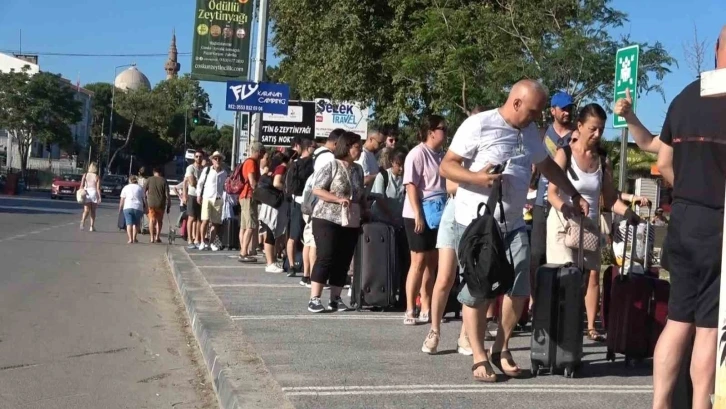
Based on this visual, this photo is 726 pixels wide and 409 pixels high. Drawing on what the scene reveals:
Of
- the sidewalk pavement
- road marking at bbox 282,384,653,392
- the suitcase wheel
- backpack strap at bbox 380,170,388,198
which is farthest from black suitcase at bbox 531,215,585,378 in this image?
backpack strap at bbox 380,170,388,198

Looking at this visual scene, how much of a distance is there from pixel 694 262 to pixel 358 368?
110 inches

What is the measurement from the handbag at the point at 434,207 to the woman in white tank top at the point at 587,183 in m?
1.09

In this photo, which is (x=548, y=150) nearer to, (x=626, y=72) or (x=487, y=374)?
(x=487, y=374)

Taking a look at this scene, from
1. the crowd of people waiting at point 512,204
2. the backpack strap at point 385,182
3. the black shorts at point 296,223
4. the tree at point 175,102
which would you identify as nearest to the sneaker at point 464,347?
the crowd of people waiting at point 512,204

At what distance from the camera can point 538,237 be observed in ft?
27.3

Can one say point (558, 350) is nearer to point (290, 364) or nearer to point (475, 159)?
point (475, 159)

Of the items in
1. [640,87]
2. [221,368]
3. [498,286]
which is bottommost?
[221,368]

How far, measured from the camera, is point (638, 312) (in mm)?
6656

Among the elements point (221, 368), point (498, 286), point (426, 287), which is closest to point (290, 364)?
point (221, 368)

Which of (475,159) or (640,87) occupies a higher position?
(640,87)

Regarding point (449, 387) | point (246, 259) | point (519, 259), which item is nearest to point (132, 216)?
point (246, 259)

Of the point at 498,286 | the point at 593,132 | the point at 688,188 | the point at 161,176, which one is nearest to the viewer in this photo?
the point at 688,188

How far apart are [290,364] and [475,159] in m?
1.86

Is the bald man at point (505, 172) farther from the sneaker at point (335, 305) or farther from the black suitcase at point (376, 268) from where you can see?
the sneaker at point (335, 305)
